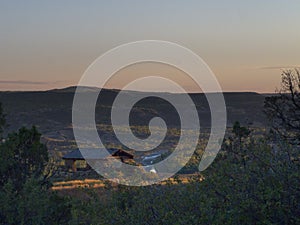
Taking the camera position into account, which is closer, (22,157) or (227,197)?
(227,197)

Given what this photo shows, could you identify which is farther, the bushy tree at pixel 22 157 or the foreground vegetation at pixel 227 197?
the bushy tree at pixel 22 157

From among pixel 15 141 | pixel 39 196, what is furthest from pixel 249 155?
pixel 15 141

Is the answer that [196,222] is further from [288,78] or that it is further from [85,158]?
[85,158]

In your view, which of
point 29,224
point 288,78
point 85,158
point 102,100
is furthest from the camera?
point 102,100

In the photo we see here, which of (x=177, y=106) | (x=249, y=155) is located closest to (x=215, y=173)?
(x=249, y=155)

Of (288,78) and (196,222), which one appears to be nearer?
(196,222)

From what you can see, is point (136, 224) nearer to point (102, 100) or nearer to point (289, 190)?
point (289, 190)

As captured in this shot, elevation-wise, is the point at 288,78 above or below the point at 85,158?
above

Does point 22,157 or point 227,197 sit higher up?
point 22,157

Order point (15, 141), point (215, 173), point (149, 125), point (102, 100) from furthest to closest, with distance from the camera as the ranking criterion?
point (102, 100), point (149, 125), point (15, 141), point (215, 173)

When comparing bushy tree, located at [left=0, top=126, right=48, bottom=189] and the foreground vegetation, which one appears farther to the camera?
bushy tree, located at [left=0, top=126, right=48, bottom=189]
